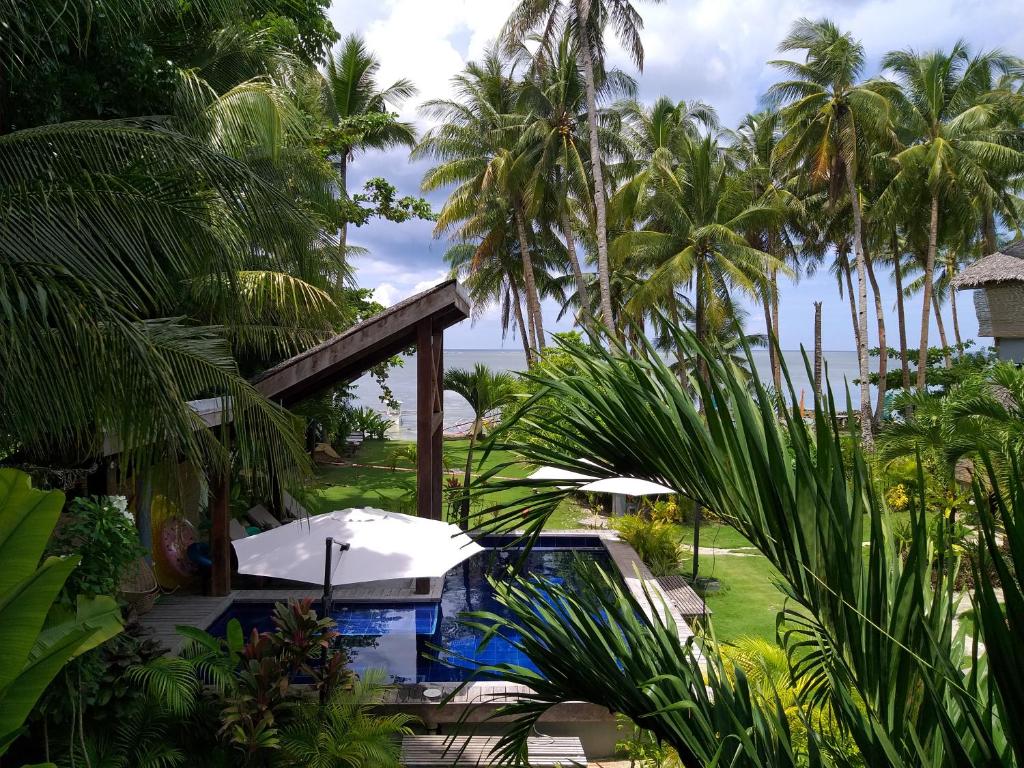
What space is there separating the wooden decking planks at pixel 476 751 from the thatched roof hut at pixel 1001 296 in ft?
62.6

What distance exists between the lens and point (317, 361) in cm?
880

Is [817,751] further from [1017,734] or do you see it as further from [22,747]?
[22,747]

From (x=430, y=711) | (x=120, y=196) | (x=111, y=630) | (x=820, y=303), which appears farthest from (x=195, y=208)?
(x=820, y=303)

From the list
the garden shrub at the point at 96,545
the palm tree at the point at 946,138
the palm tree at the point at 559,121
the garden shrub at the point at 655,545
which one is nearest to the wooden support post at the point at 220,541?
the garden shrub at the point at 96,545

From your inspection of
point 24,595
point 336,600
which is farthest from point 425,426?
point 24,595

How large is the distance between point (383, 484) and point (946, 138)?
23.3 meters

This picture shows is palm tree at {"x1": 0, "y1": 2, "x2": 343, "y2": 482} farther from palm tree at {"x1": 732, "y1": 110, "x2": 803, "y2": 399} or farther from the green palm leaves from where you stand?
palm tree at {"x1": 732, "y1": 110, "x2": 803, "y2": 399}

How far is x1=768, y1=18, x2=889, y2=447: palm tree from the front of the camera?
989 inches

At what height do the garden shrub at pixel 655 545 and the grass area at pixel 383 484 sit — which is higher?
the grass area at pixel 383 484

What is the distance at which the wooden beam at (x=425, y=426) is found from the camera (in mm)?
9492

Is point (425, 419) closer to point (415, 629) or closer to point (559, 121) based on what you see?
point (415, 629)

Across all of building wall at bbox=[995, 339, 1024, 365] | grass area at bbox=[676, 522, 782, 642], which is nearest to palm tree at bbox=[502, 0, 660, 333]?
grass area at bbox=[676, 522, 782, 642]

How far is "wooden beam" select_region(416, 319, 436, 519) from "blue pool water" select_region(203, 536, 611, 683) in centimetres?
109

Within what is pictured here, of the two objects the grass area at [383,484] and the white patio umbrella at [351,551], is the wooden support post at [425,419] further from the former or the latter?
the grass area at [383,484]
